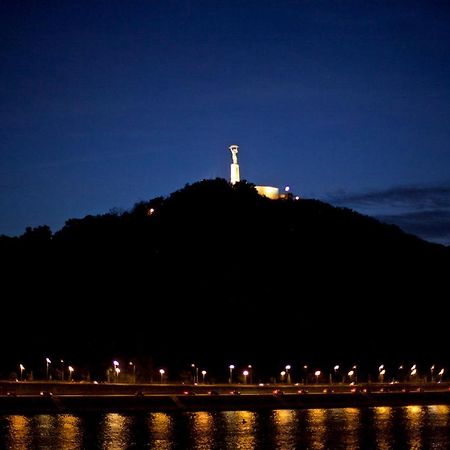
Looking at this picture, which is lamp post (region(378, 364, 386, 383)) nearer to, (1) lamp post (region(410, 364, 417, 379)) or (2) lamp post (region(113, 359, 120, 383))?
(1) lamp post (region(410, 364, 417, 379))

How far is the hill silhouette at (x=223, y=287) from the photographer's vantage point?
75.4 metres

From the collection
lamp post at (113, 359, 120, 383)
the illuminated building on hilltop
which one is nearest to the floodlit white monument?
the illuminated building on hilltop

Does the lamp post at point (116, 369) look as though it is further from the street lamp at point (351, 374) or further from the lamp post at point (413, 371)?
the lamp post at point (413, 371)

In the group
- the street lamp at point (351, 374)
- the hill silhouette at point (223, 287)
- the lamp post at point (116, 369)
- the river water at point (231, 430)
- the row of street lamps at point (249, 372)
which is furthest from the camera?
the street lamp at point (351, 374)

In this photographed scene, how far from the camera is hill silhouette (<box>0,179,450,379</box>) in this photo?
75.4 metres

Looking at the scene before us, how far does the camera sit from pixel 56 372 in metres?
74.0

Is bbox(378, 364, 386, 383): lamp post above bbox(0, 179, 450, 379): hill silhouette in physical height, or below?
below

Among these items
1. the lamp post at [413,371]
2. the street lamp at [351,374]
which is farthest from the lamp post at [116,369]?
the lamp post at [413,371]

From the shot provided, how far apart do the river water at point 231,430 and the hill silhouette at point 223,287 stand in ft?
47.9

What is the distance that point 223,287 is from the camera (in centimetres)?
8394

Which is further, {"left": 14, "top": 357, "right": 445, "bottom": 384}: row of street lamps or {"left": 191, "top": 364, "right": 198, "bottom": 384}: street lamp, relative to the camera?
{"left": 191, "top": 364, "right": 198, "bottom": 384}: street lamp

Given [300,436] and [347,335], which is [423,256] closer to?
[347,335]

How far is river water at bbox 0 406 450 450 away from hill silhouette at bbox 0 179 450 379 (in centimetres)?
1460

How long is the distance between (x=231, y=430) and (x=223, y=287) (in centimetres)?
3240
